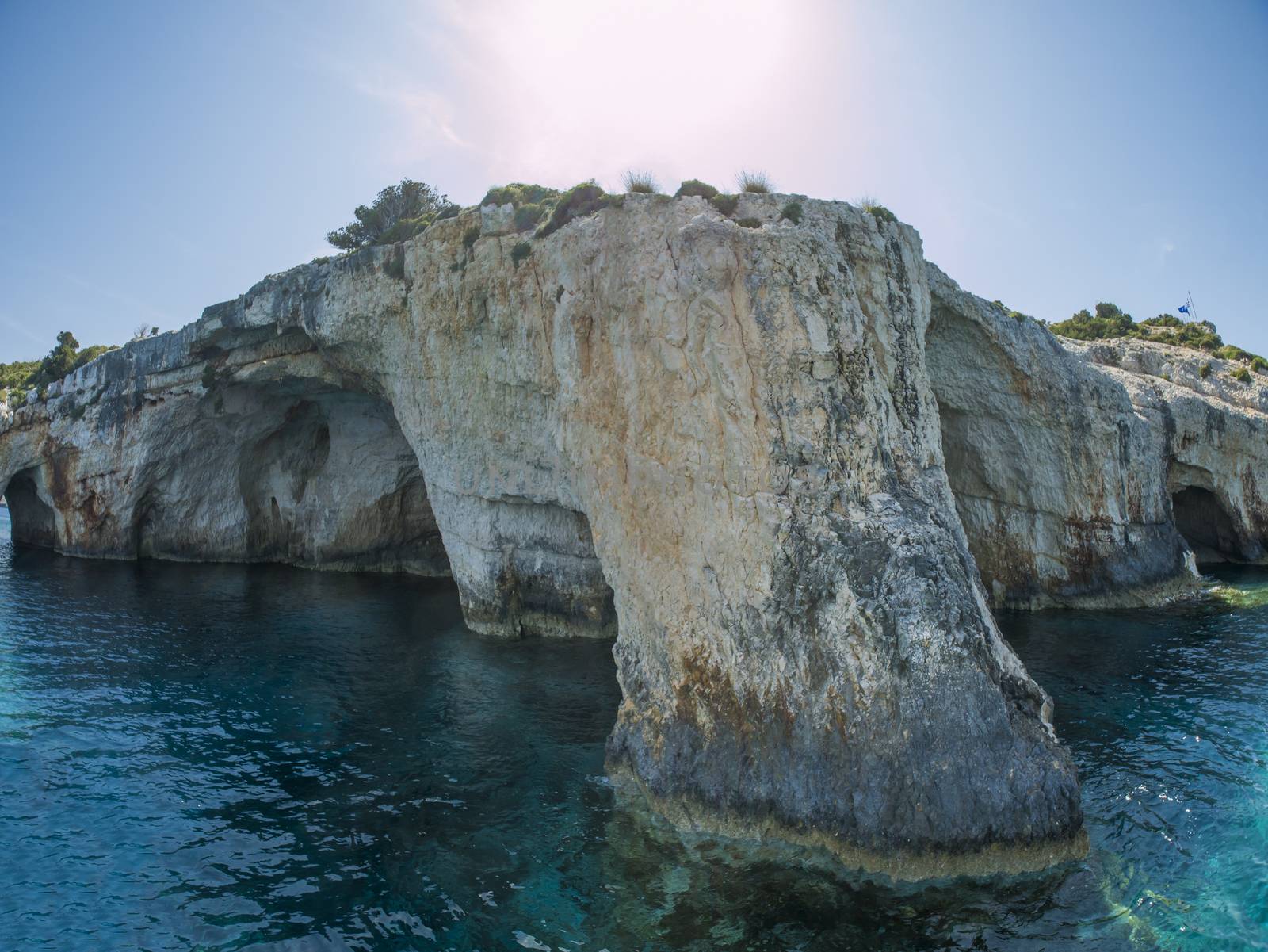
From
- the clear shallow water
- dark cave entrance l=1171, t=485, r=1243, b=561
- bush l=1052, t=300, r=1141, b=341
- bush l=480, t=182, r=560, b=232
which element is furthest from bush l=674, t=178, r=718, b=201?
bush l=1052, t=300, r=1141, b=341

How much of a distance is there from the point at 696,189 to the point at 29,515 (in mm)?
48051

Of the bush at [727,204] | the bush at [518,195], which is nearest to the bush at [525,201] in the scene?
the bush at [518,195]

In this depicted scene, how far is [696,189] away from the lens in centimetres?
1606

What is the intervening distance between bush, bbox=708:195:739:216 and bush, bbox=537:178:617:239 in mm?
3737

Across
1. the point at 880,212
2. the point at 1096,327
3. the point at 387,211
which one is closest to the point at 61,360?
the point at 387,211

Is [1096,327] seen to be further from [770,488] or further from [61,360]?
[61,360]

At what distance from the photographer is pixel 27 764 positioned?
14633 mm

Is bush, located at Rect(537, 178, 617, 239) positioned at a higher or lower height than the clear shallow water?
higher

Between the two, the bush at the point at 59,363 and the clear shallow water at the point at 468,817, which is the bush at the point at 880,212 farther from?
the bush at the point at 59,363

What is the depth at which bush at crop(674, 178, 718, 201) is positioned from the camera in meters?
15.9

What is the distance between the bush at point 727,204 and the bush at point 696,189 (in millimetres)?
335

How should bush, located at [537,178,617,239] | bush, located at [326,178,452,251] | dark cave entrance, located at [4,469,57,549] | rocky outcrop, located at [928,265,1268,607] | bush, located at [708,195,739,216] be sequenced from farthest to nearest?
dark cave entrance, located at [4,469,57,549] → bush, located at [326,178,452,251] → rocky outcrop, located at [928,265,1268,607] → bush, located at [537,178,617,239] → bush, located at [708,195,739,216]

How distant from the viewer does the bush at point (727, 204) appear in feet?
50.6

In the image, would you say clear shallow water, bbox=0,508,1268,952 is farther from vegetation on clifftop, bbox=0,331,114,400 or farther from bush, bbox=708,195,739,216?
vegetation on clifftop, bbox=0,331,114,400
